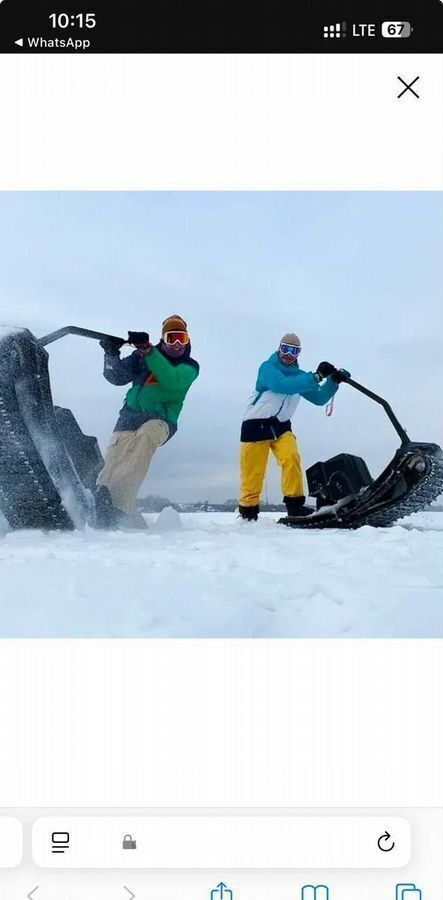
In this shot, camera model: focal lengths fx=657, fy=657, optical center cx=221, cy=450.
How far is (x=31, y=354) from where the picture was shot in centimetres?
333

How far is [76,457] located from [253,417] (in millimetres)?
1388

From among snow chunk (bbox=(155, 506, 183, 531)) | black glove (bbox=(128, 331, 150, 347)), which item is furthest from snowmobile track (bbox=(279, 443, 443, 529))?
black glove (bbox=(128, 331, 150, 347))

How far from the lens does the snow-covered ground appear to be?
1654 mm

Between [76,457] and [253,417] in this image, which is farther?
[253,417]

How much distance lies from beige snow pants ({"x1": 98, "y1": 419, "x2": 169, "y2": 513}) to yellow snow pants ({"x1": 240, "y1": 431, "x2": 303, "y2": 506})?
2.74ft
